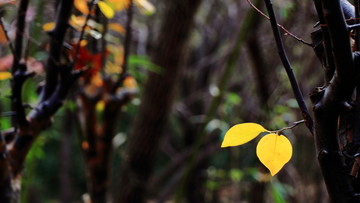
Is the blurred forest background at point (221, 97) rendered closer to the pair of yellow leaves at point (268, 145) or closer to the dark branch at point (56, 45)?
the dark branch at point (56, 45)

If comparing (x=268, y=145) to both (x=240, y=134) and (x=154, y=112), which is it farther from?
(x=154, y=112)

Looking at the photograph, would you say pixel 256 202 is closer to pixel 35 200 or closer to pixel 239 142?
pixel 239 142

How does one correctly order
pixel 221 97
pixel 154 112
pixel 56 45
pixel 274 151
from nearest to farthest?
1. pixel 274 151
2. pixel 56 45
3. pixel 221 97
4. pixel 154 112

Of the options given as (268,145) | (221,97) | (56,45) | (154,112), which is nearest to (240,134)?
(268,145)

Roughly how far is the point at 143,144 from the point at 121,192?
A: 19 cm

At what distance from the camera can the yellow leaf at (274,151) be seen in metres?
0.41

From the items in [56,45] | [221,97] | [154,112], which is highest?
[56,45]

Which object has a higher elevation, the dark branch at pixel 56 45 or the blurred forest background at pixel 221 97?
the dark branch at pixel 56 45

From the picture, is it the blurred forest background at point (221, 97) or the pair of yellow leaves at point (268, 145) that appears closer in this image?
the pair of yellow leaves at point (268, 145)

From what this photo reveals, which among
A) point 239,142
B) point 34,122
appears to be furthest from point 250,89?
point 239,142

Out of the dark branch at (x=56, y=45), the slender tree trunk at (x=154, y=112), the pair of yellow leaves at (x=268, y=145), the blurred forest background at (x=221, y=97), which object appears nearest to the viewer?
the pair of yellow leaves at (x=268, y=145)

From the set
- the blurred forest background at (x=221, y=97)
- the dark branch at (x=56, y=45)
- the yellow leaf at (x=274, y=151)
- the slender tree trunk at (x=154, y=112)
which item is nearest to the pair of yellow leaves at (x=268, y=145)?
the yellow leaf at (x=274, y=151)

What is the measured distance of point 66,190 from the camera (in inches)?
123

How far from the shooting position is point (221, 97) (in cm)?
132
